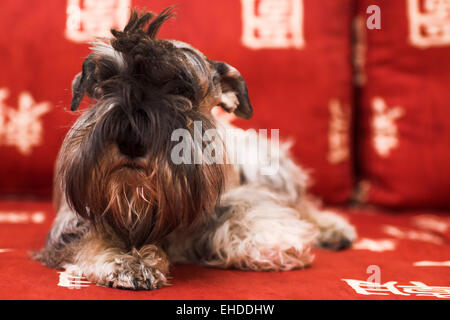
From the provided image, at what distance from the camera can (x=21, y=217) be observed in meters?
2.53

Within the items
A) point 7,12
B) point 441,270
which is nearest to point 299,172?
point 441,270

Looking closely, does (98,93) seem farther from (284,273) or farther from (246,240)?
(284,273)

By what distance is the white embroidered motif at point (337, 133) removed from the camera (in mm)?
2983

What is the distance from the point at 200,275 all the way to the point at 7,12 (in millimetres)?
2101

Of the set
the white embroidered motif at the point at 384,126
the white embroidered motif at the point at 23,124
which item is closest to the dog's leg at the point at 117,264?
the white embroidered motif at the point at 23,124

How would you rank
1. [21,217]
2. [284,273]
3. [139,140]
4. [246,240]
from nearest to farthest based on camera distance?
[139,140] → [284,273] → [246,240] → [21,217]

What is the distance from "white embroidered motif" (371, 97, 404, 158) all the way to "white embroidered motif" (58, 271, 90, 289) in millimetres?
2011

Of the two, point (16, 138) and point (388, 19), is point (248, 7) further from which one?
point (16, 138)

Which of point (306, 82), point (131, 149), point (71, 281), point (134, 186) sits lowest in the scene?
point (71, 281)

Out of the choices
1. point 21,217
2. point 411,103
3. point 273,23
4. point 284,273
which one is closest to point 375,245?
point 284,273

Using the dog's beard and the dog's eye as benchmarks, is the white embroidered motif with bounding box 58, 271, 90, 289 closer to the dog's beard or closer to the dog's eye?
the dog's beard

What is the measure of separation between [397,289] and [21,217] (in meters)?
1.83

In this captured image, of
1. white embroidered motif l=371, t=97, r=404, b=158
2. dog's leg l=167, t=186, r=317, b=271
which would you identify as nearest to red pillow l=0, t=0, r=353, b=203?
white embroidered motif l=371, t=97, r=404, b=158

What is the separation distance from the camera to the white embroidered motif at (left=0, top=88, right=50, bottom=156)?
2.92 meters
